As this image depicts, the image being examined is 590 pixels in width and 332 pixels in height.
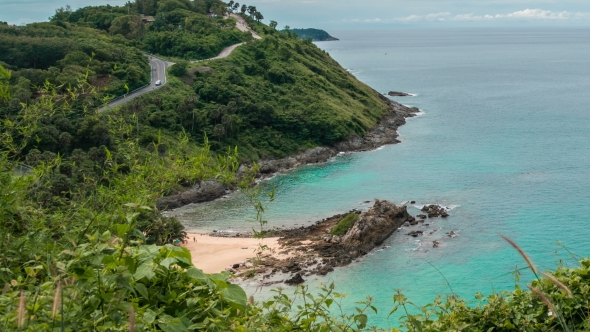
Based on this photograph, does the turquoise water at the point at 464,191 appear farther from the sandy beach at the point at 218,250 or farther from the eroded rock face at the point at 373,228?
the sandy beach at the point at 218,250

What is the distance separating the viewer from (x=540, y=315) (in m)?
7.01

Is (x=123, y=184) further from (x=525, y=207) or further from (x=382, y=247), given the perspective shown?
(x=525, y=207)

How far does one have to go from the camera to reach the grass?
3497 centimetres

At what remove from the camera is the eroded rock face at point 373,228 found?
110 ft

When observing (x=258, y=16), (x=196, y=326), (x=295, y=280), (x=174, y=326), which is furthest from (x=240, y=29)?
(x=174, y=326)

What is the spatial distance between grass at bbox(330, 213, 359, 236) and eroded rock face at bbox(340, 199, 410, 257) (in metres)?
0.57

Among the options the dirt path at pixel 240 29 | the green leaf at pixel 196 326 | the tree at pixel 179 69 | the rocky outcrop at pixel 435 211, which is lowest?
the rocky outcrop at pixel 435 211

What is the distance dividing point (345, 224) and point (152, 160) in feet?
89.5

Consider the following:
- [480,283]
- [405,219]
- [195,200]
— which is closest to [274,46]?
[195,200]

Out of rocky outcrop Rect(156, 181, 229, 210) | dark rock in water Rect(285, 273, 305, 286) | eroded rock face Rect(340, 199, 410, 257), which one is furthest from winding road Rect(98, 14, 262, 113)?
dark rock in water Rect(285, 273, 305, 286)

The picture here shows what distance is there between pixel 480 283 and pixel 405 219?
9.40 metres

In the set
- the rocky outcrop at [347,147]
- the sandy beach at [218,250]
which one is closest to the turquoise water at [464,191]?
the rocky outcrop at [347,147]

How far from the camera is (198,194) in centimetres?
4488

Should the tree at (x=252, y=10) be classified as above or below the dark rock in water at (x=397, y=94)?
above
